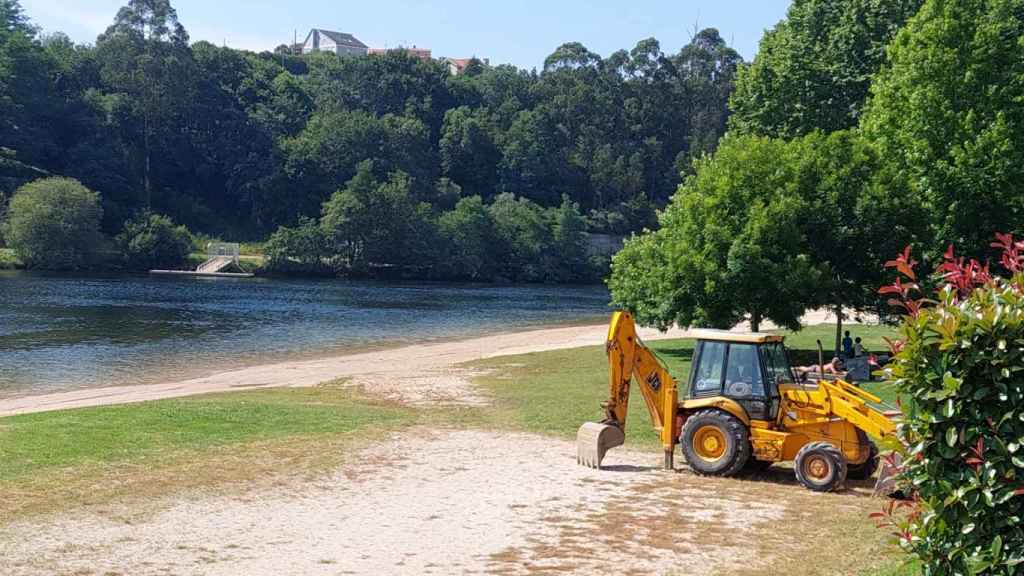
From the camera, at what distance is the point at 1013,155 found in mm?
33000

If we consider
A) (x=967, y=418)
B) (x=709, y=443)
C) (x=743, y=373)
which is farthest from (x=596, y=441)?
(x=967, y=418)

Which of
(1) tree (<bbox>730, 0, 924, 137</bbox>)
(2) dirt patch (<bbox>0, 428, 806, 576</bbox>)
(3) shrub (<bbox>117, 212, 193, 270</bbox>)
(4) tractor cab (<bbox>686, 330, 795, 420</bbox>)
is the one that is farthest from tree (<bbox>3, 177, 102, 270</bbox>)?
(4) tractor cab (<bbox>686, 330, 795, 420</bbox>)

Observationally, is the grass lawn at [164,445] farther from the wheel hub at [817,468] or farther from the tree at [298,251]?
the tree at [298,251]

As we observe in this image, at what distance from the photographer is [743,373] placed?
16.9m

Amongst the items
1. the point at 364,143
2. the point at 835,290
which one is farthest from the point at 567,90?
the point at 835,290

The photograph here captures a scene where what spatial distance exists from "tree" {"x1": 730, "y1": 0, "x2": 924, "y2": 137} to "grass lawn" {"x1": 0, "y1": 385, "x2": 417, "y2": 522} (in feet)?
84.9

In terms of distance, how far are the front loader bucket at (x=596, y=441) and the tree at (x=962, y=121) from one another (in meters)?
20.7

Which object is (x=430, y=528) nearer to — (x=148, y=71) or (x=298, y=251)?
(x=298, y=251)

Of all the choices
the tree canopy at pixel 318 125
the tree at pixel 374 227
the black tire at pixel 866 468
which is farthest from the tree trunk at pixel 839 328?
the tree canopy at pixel 318 125

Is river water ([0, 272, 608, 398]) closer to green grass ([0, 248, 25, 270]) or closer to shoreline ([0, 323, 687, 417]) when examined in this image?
shoreline ([0, 323, 687, 417])

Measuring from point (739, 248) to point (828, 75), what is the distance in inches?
603

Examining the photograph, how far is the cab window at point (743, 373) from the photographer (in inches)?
660

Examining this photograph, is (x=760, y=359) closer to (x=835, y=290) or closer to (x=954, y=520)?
(x=954, y=520)

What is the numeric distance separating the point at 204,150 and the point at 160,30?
1754cm
